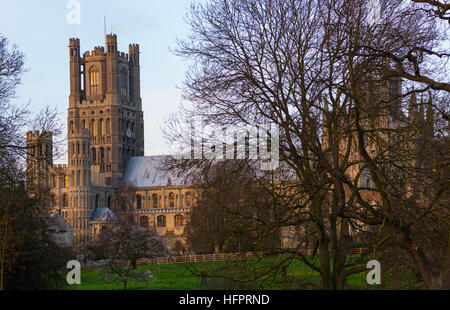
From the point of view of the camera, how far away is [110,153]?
122m

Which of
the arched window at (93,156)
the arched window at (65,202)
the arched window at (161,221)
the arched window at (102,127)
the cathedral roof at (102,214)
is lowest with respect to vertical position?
the arched window at (161,221)

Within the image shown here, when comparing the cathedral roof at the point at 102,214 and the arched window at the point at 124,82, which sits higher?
the arched window at the point at 124,82

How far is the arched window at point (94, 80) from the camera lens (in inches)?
4955

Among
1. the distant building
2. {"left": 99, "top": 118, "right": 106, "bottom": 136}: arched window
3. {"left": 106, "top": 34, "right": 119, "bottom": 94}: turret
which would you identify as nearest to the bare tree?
the distant building

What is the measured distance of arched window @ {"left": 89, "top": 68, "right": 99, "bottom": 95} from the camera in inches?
4955

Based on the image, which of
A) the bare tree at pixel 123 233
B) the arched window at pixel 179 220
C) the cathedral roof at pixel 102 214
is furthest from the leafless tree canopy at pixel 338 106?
the arched window at pixel 179 220

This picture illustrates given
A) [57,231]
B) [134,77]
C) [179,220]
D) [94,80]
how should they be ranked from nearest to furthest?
[57,231] → [179,220] → [94,80] → [134,77]

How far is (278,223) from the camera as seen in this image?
13.6 m

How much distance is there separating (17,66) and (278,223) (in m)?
10.1

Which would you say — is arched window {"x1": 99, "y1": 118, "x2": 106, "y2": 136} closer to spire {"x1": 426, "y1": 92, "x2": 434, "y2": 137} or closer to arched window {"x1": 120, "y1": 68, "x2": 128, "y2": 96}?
arched window {"x1": 120, "y1": 68, "x2": 128, "y2": 96}

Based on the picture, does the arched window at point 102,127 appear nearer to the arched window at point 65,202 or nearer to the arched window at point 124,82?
the arched window at point 124,82

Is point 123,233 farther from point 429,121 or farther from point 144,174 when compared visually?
point 144,174

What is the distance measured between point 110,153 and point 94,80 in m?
13.0

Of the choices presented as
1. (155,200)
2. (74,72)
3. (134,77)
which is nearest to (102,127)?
(74,72)
